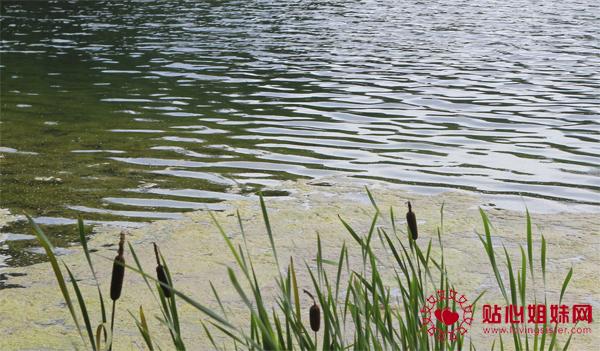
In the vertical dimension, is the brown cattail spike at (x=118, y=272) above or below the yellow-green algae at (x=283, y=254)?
above

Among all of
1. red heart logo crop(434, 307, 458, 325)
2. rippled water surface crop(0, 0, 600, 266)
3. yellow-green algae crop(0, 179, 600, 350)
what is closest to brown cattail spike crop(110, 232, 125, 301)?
red heart logo crop(434, 307, 458, 325)

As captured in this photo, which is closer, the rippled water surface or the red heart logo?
the red heart logo

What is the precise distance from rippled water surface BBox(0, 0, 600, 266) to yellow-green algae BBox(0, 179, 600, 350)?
0.92ft

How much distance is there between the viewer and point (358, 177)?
584cm

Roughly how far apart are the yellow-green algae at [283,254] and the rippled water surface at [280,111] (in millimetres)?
281

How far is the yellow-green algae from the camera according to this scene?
11.5 ft

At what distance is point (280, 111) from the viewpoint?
8.37m

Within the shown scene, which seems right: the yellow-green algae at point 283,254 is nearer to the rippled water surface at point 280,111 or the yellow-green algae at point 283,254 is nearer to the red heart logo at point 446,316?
the rippled water surface at point 280,111

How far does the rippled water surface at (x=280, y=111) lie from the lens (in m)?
5.62

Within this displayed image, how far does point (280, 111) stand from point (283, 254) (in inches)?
163

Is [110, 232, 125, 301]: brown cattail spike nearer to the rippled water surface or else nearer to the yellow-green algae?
the yellow-green algae

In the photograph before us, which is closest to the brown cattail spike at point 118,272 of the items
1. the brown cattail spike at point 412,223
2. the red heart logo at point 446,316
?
the brown cattail spike at point 412,223

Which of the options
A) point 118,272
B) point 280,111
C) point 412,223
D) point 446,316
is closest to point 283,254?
point 446,316

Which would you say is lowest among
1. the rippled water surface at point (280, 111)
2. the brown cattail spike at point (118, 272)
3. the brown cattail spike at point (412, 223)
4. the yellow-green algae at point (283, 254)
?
the rippled water surface at point (280, 111)
